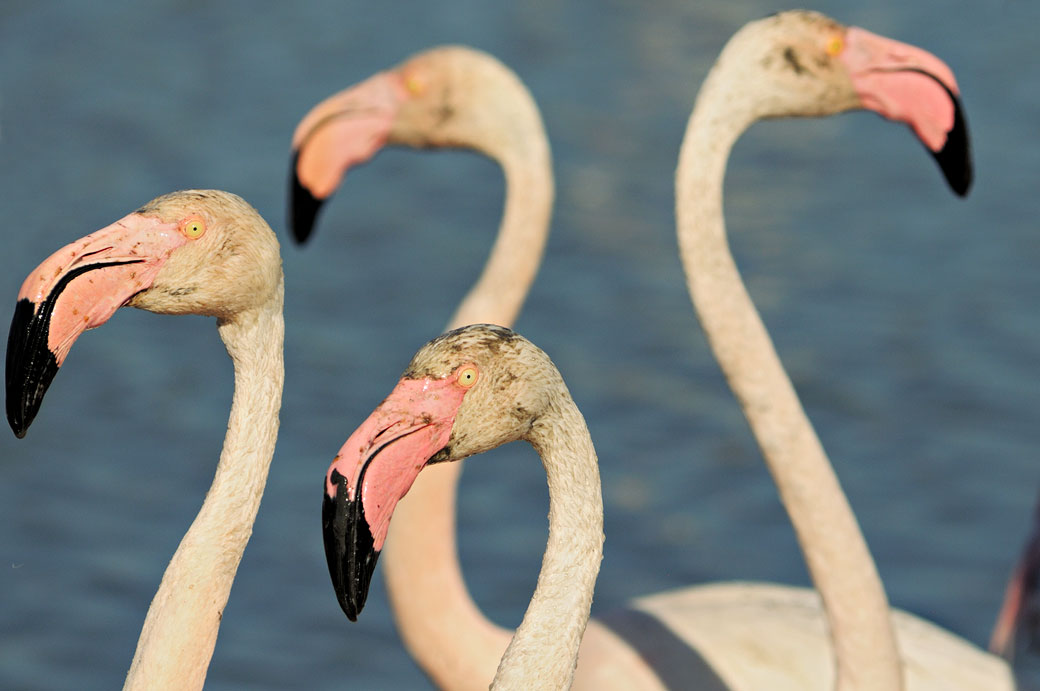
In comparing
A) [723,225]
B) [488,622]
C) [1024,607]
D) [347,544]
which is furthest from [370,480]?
[1024,607]

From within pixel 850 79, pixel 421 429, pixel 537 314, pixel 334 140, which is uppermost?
pixel 537 314

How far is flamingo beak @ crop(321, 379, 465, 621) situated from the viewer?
8.31 ft

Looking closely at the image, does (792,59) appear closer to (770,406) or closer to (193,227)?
(770,406)

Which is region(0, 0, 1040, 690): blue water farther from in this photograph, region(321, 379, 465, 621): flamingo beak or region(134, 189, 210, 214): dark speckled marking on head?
region(321, 379, 465, 621): flamingo beak

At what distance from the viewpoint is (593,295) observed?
8.78 metres

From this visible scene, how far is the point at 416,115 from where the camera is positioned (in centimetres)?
470

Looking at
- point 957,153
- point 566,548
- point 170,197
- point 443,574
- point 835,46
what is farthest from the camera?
point 443,574

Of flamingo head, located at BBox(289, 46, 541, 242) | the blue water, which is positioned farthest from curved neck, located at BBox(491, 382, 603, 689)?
the blue water

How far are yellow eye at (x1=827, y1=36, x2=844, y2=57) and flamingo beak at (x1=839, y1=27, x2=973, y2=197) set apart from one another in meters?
Answer: 0.01

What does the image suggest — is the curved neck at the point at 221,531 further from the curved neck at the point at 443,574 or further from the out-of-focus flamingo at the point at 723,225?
the curved neck at the point at 443,574

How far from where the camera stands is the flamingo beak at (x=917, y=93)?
3887 mm

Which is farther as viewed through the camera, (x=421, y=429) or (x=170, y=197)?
(x=170, y=197)

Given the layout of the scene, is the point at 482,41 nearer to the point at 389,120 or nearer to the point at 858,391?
the point at 858,391

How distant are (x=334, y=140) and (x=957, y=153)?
169cm
